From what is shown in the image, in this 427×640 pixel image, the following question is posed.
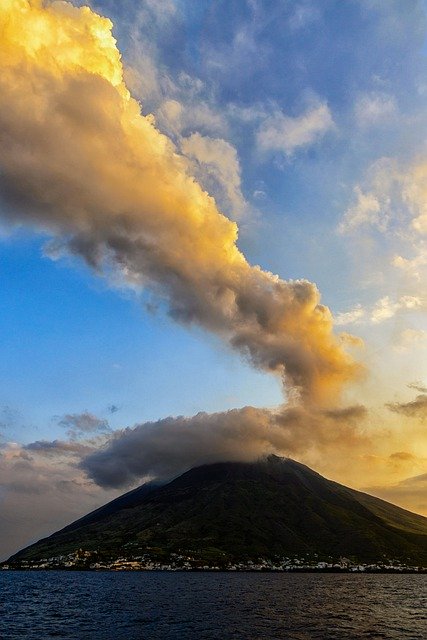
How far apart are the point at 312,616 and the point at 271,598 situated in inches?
2116

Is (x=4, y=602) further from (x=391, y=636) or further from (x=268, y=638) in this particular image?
(x=391, y=636)

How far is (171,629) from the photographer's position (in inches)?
3600

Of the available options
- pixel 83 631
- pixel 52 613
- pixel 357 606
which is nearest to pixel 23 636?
pixel 83 631

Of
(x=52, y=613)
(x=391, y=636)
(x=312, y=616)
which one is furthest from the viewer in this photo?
(x=52, y=613)

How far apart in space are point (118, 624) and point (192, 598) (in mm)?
70851

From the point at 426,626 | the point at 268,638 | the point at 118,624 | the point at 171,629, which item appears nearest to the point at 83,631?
the point at 118,624

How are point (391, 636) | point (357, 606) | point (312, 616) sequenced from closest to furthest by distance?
1. point (391, 636)
2. point (312, 616)
3. point (357, 606)

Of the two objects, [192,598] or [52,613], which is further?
[192,598]

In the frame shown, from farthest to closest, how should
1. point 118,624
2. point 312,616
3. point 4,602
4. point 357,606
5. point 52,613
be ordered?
point 4,602 → point 357,606 → point 52,613 → point 312,616 → point 118,624

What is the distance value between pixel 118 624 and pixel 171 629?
14042 mm

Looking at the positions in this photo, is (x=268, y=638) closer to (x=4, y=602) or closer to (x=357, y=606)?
(x=357, y=606)

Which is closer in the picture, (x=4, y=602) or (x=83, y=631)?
(x=83, y=631)

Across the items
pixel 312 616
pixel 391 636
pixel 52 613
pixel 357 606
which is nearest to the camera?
pixel 391 636

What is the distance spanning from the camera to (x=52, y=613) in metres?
120
